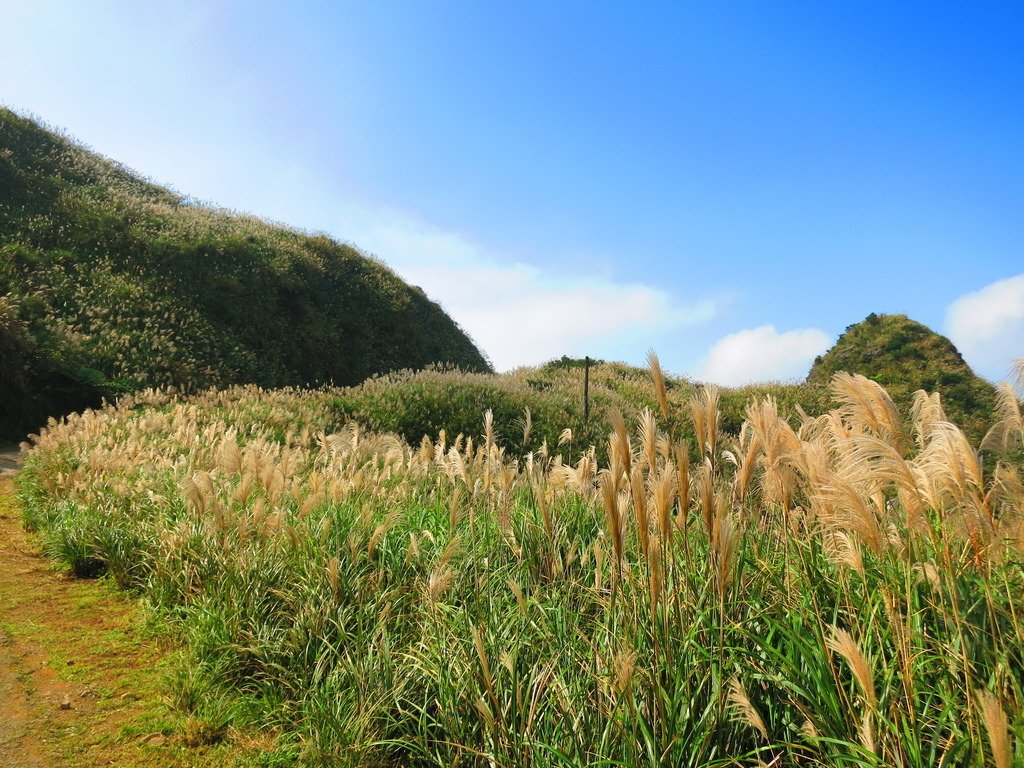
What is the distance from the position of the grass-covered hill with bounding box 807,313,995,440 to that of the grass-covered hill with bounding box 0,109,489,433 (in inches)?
774

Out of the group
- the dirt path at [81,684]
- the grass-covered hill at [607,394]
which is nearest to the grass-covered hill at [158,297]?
the grass-covered hill at [607,394]

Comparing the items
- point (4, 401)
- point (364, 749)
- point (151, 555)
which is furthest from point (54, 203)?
point (364, 749)

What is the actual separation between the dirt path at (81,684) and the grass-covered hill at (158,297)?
9.77m

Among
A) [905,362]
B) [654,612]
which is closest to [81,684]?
[654,612]

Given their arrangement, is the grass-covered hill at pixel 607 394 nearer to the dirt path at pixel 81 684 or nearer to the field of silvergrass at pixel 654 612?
the field of silvergrass at pixel 654 612

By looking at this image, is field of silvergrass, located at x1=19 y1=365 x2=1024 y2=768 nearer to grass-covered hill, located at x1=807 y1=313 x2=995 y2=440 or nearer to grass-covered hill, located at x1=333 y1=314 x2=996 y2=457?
→ grass-covered hill, located at x1=333 y1=314 x2=996 y2=457

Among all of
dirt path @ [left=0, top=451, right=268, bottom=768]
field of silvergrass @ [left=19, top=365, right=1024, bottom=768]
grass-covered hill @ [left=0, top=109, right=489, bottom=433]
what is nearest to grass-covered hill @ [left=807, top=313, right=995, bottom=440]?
grass-covered hill @ [left=0, top=109, right=489, bottom=433]

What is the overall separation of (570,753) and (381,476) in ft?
12.6

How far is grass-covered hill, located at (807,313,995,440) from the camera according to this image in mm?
30734

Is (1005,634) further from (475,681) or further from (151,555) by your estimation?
(151,555)

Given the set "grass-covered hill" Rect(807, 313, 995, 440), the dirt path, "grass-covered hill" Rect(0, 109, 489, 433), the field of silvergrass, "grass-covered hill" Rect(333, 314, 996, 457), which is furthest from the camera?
"grass-covered hill" Rect(807, 313, 995, 440)

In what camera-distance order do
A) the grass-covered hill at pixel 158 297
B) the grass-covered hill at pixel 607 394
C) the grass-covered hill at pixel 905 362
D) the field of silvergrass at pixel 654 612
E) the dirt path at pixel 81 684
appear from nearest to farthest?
the field of silvergrass at pixel 654 612
the dirt path at pixel 81 684
the grass-covered hill at pixel 607 394
the grass-covered hill at pixel 158 297
the grass-covered hill at pixel 905 362

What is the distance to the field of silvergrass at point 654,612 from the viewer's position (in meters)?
2.47

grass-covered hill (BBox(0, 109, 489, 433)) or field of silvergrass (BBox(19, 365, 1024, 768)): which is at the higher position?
grass-covered hill (BBox(0, 109, 489, 433))
